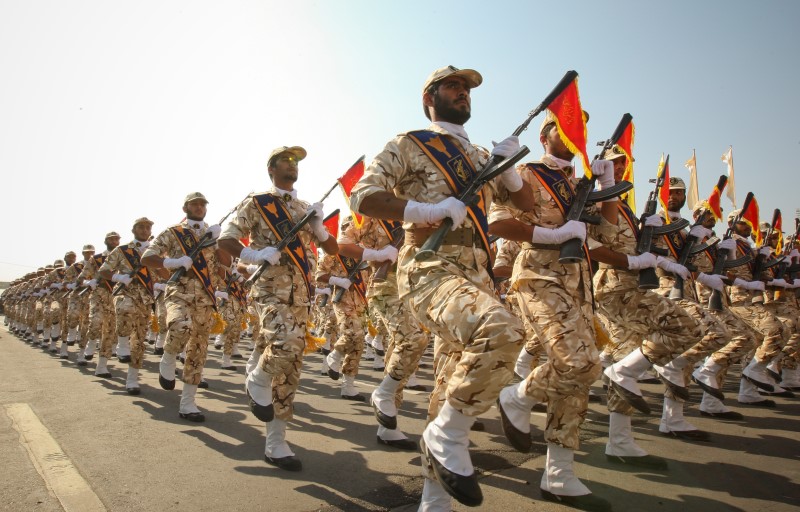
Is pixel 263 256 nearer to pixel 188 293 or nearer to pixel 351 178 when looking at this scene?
pixel 188 293

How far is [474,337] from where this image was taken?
8.86 ft

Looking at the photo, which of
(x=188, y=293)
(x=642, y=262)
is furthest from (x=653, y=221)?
(x=188, y=293)

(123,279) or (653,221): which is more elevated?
(653,221)

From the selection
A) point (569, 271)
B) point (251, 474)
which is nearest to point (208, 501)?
point (251, 474)

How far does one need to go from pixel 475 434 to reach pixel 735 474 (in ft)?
7.54

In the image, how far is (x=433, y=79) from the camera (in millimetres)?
3615

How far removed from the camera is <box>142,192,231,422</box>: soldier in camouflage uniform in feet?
21.6

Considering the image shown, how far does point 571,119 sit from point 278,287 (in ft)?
9.97

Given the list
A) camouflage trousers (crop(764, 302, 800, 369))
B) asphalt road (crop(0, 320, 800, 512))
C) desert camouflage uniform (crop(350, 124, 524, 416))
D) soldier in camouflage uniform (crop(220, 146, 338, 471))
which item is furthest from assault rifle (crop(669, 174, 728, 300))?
soldier in camouflage uniform (crop(220, 146, 338, 471))

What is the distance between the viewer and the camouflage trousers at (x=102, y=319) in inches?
396

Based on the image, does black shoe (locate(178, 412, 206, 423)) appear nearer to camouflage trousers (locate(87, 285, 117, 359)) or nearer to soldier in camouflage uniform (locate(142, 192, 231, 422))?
soldier in camouflage uniform (locate(142, 192, 231, 422))

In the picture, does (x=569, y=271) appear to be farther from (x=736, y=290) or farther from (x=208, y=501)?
(x=736, y=290)

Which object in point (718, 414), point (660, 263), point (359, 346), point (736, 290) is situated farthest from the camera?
point (736, 290)

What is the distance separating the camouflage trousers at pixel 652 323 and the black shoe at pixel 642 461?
0.36 metres
